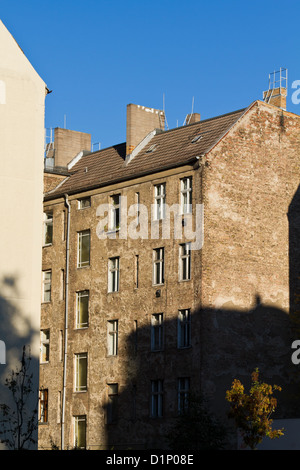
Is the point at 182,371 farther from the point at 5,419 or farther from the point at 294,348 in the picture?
the point at 5,419

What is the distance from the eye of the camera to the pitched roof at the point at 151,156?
47.0 m

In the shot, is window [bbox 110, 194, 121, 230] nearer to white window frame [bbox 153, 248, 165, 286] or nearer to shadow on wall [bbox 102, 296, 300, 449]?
white window frame [bbox 153, 248, 165, 286]

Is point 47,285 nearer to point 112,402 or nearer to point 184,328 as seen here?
point 112,402

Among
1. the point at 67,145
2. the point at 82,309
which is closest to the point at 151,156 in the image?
the point at 82,309

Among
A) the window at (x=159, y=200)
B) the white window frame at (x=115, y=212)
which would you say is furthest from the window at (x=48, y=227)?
the window at (x=159, y=200)

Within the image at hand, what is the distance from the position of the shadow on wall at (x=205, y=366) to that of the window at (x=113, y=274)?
9.51ft

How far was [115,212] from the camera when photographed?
161ft

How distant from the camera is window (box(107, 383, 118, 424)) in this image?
153ft

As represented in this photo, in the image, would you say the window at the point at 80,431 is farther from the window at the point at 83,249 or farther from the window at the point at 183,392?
the window at the point at 83,249

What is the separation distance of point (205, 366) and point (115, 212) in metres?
9.88

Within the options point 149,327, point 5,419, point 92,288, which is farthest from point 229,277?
point 5,419

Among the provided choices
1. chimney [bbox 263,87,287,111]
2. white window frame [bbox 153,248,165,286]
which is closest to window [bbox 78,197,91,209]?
white window frame [bbox 153,248,165,286]

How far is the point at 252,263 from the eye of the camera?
45.7 meters
